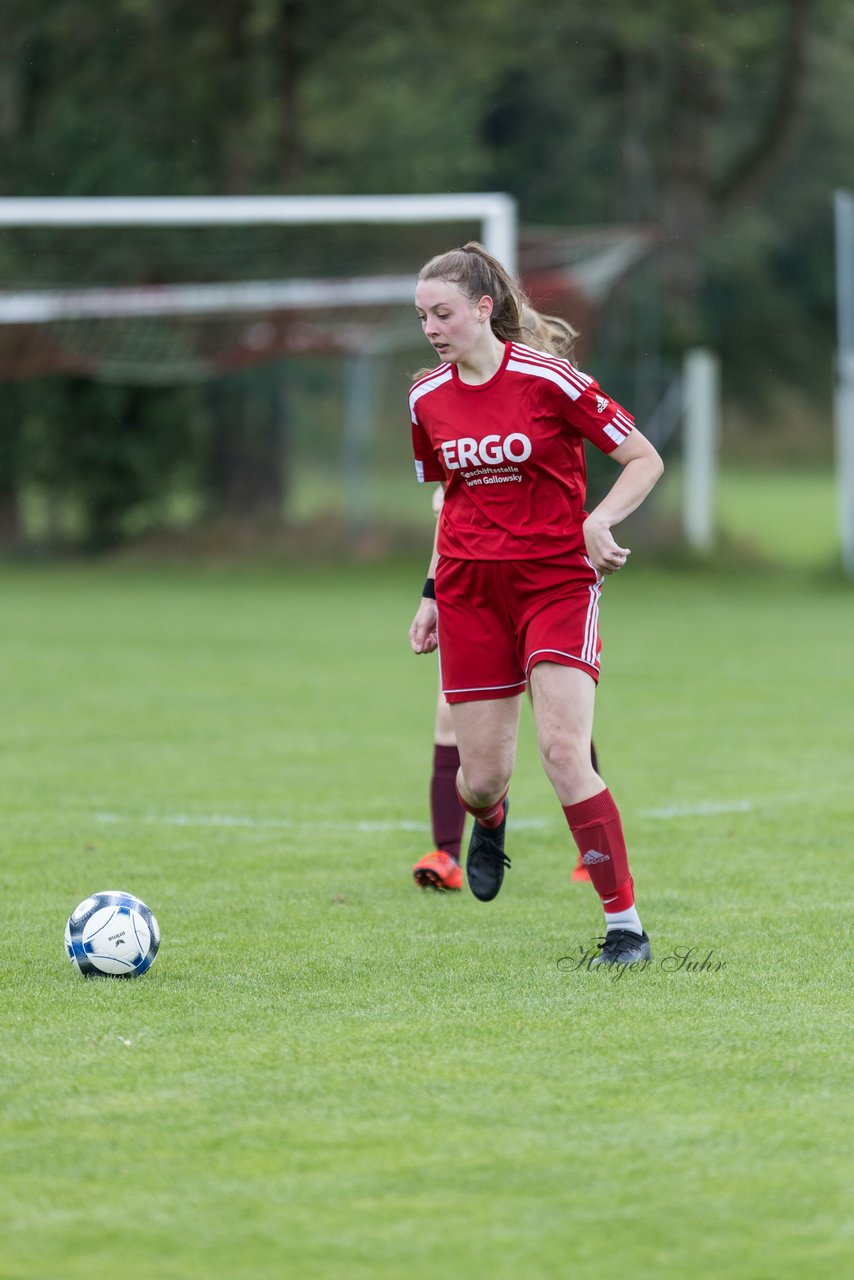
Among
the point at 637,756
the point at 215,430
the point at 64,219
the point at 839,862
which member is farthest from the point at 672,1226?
the point at 215,430

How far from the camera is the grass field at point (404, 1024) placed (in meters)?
3.22

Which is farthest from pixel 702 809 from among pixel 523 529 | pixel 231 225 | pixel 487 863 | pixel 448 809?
pixel 231 225

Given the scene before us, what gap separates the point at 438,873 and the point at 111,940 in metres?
1.62

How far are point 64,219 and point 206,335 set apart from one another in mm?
7143

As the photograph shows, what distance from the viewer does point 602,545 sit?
4.91 meters

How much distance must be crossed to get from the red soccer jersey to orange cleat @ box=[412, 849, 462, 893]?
4.80ft

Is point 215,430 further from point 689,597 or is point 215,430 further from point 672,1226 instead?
point 672,1226

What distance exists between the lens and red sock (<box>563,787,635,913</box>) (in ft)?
16.8

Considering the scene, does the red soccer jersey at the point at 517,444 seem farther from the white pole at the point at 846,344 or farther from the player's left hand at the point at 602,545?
the white pole at the point at 846,344

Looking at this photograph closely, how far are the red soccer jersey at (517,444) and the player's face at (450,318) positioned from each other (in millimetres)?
120

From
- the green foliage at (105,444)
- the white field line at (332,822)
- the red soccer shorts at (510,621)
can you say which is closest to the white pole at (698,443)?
the green foliage at (105,444)

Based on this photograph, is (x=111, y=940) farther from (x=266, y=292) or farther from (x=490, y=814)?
(x=266, y=292)

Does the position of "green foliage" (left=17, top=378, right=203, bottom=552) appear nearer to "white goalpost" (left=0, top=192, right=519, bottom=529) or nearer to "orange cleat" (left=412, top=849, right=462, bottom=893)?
"white goalpost" (left=0, top=192, right=519, bottom=529)

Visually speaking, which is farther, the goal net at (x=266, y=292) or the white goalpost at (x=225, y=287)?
the goal net at (x=266, y=292)
